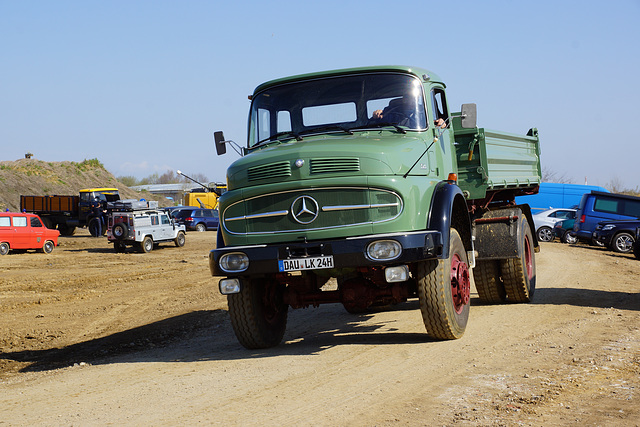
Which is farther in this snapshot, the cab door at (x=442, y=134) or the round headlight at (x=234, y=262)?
the cab door at (x=442, y=134)

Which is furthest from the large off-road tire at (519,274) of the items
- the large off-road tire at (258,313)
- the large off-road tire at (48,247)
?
the large off-road tire at (48,247)

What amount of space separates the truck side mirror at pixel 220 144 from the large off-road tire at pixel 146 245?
22817mm

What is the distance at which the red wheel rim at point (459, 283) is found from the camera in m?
7.40

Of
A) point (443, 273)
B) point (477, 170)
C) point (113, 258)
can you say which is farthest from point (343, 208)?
point (113, 258)

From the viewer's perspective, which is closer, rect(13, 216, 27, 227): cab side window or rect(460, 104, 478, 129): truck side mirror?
rect(460, 104, 478, 129): truck side mirror

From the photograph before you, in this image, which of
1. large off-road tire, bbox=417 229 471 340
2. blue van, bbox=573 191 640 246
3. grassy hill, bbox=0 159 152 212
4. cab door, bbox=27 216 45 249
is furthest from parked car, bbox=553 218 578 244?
grassy hill, bbox=0 159 152 212

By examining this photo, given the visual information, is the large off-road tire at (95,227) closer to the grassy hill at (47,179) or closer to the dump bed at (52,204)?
the dump bed at (52,204)

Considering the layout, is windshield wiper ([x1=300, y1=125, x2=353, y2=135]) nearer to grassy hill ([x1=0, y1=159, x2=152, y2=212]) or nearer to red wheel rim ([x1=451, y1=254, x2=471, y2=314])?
red wheel rim ([x1=451, y1=254, x2=471, y2=314])

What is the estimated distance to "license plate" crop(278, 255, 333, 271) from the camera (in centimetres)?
655

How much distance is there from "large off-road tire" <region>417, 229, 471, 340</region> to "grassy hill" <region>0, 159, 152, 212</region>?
56886 millimetres

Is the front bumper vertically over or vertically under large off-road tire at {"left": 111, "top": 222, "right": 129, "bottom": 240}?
under

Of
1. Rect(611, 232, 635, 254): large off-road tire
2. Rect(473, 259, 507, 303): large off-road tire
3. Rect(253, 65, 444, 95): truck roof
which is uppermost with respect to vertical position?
Rect(253, 65, 444, 95): truck roof

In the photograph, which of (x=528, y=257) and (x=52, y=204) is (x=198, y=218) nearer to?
(x=52, y=204)

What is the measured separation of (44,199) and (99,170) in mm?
38269
